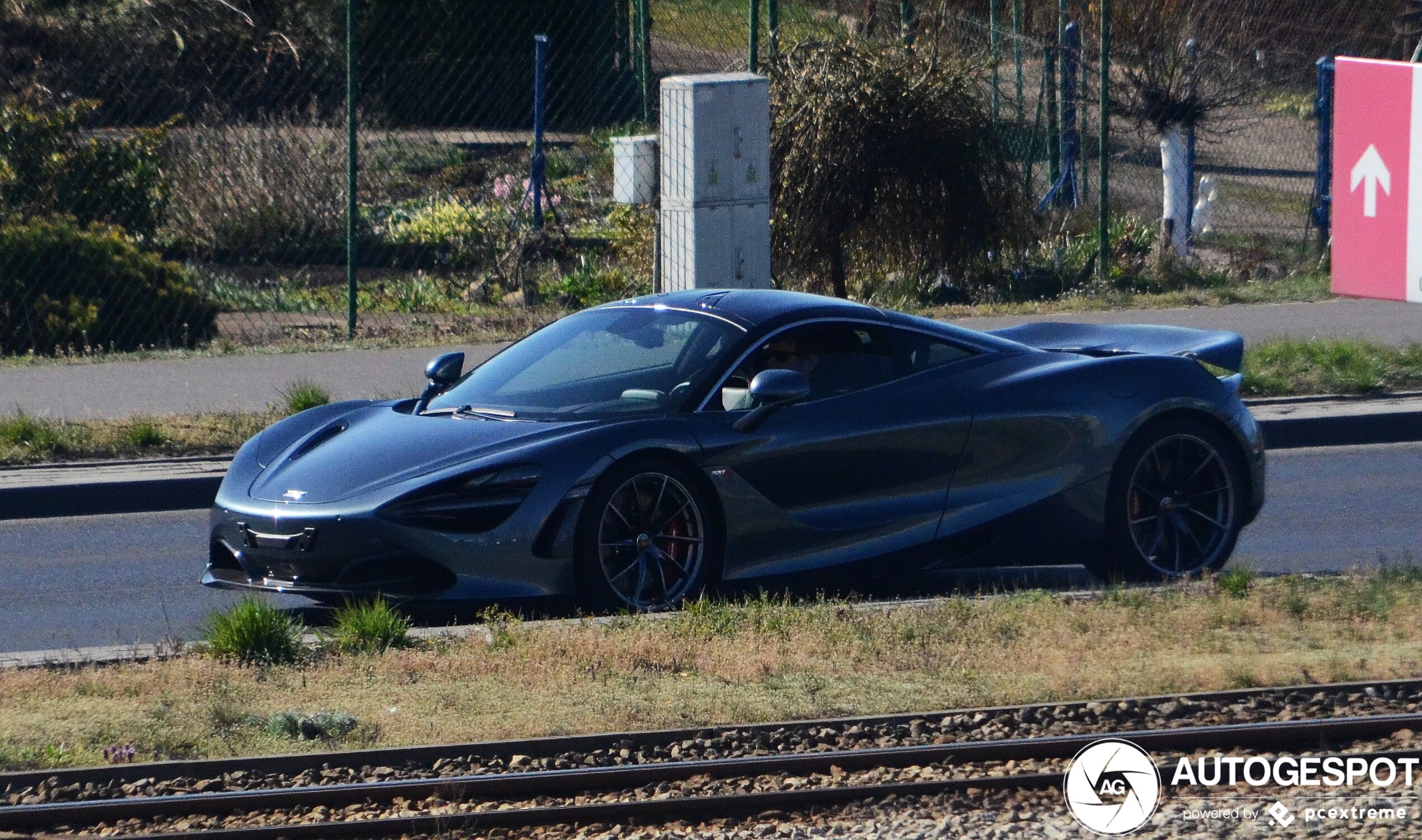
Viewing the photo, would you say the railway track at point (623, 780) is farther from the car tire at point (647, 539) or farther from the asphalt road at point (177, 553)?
the asphalt road at point (177, 553)

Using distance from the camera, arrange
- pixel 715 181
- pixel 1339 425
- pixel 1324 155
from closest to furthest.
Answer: pixel 1339 425 < pixel 715 181 < pixel 1324 155

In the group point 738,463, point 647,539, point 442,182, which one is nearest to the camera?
point 647,539

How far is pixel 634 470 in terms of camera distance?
7297mm

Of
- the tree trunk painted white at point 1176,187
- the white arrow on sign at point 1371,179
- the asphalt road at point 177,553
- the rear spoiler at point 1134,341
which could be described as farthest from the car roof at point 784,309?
the tree trunk painted white at point 1176,187

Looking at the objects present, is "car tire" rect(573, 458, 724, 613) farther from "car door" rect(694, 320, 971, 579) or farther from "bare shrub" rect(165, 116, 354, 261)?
"bare shrub" rect(165, 116, 354, 261)

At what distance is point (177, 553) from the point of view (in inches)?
363

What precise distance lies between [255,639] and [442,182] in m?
12.7

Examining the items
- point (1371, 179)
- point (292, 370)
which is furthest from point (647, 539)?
point (292, 370)

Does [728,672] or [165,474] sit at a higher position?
[165,474]

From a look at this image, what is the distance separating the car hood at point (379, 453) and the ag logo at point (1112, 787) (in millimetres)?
2639

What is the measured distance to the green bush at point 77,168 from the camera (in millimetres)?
15352

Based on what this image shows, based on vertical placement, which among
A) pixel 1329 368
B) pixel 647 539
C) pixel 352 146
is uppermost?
pixel 352 146

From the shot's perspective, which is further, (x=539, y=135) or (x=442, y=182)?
(x=442, y=182)

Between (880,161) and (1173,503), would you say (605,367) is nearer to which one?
(1173,503)
